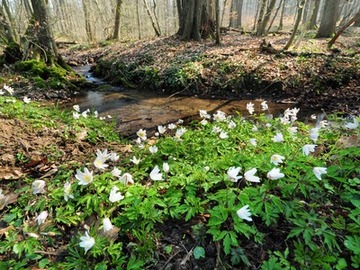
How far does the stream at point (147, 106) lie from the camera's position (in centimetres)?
614

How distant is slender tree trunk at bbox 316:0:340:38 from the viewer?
37.4ft

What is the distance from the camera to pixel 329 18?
A: 38.7 feet

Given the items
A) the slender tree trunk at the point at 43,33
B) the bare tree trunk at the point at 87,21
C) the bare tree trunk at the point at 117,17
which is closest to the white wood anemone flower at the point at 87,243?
the slender tree trunk at the point at 43,33

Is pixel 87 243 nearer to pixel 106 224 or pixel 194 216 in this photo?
pixel 106 224

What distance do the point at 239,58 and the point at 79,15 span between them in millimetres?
34155

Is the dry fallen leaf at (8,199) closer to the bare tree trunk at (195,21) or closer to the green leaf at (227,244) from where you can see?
the green leaf at (227,244)

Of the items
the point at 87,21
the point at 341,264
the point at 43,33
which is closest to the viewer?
the point at 341,264

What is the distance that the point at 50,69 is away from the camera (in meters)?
8.68

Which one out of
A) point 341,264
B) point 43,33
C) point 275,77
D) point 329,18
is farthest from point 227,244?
point 329,18

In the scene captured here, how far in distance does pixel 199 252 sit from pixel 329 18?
13876 millimetres

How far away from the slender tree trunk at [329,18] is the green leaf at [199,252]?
13558 mm

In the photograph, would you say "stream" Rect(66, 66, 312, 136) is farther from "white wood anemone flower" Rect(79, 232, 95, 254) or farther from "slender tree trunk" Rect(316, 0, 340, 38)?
"slender tree trunk" Rect(316, 0, 340, 38)

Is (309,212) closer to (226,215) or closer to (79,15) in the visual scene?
(226,215)

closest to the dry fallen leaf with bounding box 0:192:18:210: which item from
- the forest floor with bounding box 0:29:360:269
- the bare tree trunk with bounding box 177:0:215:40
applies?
the forest floor with bounding box 0:29:360:269
